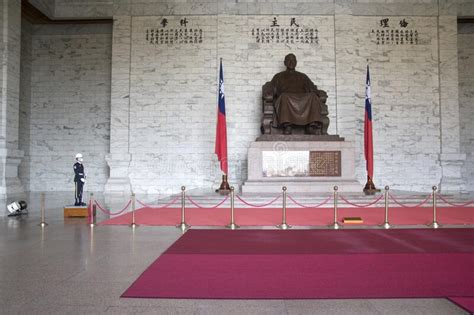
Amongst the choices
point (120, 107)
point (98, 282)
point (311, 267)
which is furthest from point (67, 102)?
point (311, 267)

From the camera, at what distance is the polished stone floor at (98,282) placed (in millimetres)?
1965

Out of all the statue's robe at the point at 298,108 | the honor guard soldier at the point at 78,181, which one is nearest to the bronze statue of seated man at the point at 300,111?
the statue's robe at the point at 298,108

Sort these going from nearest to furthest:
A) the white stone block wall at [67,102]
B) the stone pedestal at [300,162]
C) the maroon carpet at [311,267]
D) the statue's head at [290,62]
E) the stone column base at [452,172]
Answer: the maroon carpet at [311,267] < the stone pedestal at [300,162] < the statue's head at [290,62] < the stone column base at [452,172] < the white stone block wall at [67,102]

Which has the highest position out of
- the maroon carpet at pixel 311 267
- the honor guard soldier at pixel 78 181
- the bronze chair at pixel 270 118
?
the bronze chair at pixel 270 118

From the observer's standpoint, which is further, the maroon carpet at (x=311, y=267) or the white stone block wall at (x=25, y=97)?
the white stone block wall at (x=25, y=97)

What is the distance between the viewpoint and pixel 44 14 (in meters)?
9.45

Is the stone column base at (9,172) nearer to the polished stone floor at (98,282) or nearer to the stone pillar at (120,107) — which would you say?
the stone pillar at (120,107)

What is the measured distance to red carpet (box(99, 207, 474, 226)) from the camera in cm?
484

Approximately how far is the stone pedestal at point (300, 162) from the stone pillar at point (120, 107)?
135 inches

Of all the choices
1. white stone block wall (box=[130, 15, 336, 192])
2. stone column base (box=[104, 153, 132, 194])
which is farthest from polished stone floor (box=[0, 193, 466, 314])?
white stone block wall (box=[130, 15, 336, 192])

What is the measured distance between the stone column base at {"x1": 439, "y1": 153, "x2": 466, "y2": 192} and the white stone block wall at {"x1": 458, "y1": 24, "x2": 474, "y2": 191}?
1.16 metres

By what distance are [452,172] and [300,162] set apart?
14.4 feet

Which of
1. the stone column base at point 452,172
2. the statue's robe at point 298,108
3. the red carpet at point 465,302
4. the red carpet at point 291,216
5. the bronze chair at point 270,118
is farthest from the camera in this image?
the stone column base at point 452,172

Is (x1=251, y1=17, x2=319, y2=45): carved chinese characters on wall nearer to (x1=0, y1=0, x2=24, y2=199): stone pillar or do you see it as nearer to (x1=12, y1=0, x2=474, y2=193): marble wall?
(x1=12, y1=0, x2=474, y2=193): marble wall
